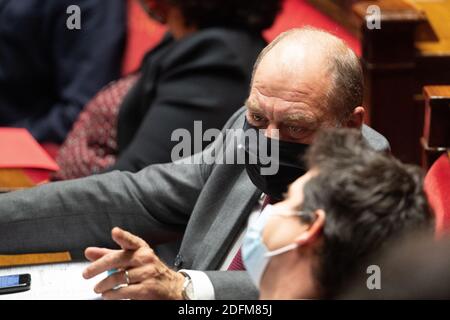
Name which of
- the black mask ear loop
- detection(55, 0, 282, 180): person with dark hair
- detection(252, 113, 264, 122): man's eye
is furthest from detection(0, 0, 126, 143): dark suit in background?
the black mask ear loop

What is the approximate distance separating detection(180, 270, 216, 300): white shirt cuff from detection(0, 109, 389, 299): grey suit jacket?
0.66ft

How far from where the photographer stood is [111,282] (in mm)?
1388

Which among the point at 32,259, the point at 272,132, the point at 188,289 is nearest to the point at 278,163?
the point at 272,132

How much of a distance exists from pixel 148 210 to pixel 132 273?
0.41 meters

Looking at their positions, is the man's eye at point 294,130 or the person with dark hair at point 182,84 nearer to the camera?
the man's eye at point 294,130

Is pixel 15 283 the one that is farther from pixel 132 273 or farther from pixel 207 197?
pixel 207 197

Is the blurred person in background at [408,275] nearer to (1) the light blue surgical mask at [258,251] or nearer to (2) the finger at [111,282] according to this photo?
(1) the light blue surgical mask at [258,251]

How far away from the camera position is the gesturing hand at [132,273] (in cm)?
138

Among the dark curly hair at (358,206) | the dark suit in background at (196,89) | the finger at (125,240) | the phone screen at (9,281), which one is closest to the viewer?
the dark curly hair at (358,206)

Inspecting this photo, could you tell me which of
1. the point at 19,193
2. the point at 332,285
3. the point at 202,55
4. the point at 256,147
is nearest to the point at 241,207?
the point at 256,147

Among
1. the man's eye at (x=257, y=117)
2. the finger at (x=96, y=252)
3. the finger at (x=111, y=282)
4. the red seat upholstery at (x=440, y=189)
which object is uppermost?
the man's eye at (x=257, y=117)

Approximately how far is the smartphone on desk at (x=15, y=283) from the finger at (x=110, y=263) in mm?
212

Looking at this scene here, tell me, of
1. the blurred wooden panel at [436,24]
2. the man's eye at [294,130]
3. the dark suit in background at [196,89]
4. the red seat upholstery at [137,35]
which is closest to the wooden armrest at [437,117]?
the man's eye at [294,130]

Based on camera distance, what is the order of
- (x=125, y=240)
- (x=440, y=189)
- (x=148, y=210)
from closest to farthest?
(x=125, y=240) → (x=440, y=189) → (x=148, y=210)
